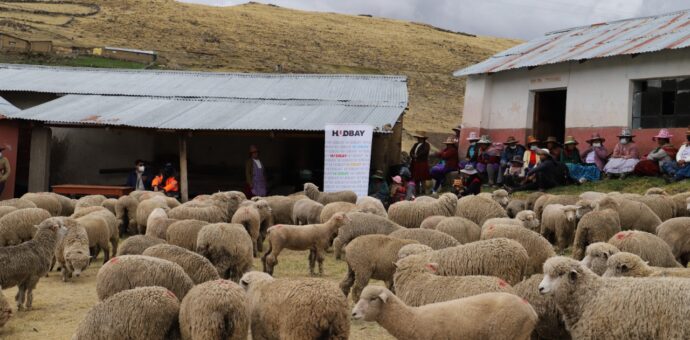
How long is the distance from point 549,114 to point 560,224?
1199 cm

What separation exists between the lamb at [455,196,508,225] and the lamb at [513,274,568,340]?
528 centimetres

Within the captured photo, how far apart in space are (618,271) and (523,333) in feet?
5.44

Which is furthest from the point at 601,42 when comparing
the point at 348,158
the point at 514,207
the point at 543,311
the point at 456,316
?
the point at 456,316

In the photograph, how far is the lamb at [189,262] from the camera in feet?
27.7

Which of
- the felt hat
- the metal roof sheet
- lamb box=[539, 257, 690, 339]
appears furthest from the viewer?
the felt hat

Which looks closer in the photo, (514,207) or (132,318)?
(132,318)

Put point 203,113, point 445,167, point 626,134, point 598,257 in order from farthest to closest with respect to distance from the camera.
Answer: point 445,167 → point 203,113 → point 626,134 → point 598,257

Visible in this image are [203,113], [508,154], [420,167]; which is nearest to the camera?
[508,154]

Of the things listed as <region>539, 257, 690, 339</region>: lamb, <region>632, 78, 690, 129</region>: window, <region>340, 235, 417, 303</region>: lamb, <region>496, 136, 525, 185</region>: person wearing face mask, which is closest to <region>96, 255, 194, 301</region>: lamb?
<region>340, 235, 417, 303</region>: lamb

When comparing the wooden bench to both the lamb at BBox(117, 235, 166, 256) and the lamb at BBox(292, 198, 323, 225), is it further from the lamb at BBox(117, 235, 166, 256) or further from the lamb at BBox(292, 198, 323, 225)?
the lamb at BBox(117, 235, 166, 256)

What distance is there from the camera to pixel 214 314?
643 cm

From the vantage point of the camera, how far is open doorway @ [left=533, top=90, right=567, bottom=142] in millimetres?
22812

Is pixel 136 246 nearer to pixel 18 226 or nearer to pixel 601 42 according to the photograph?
pixel 18 226

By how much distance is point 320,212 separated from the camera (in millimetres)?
14102
